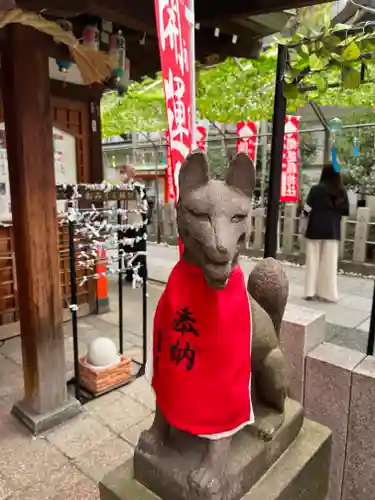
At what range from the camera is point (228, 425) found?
146cm

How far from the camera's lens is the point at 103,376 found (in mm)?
3662

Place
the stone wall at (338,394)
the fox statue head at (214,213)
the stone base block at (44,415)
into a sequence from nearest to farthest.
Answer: the fox statue head at (214,213) → the stone wall at (338,394) → the stone base block at (44,415)

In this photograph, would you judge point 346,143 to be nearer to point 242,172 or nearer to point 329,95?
point 329,95

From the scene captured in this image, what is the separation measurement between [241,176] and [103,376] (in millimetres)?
2843

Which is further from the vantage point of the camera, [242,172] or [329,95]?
[329,95]

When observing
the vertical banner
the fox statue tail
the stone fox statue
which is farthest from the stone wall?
the vertical banner

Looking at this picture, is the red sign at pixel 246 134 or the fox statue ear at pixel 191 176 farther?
the red sign at pixel 246 134

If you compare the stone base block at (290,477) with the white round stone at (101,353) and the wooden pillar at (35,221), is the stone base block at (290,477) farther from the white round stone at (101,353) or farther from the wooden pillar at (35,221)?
the white round stone at (101,353)

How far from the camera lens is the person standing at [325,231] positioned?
6.14 metres

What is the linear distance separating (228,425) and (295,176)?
23.6 feet

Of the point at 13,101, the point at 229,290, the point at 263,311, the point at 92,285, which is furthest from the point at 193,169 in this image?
the point at 92,285

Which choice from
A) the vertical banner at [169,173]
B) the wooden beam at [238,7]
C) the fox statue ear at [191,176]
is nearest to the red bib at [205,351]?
the fox statue ear at [191,176]

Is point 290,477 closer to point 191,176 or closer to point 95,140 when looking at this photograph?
point 191,176

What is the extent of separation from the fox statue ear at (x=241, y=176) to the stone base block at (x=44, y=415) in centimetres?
266
